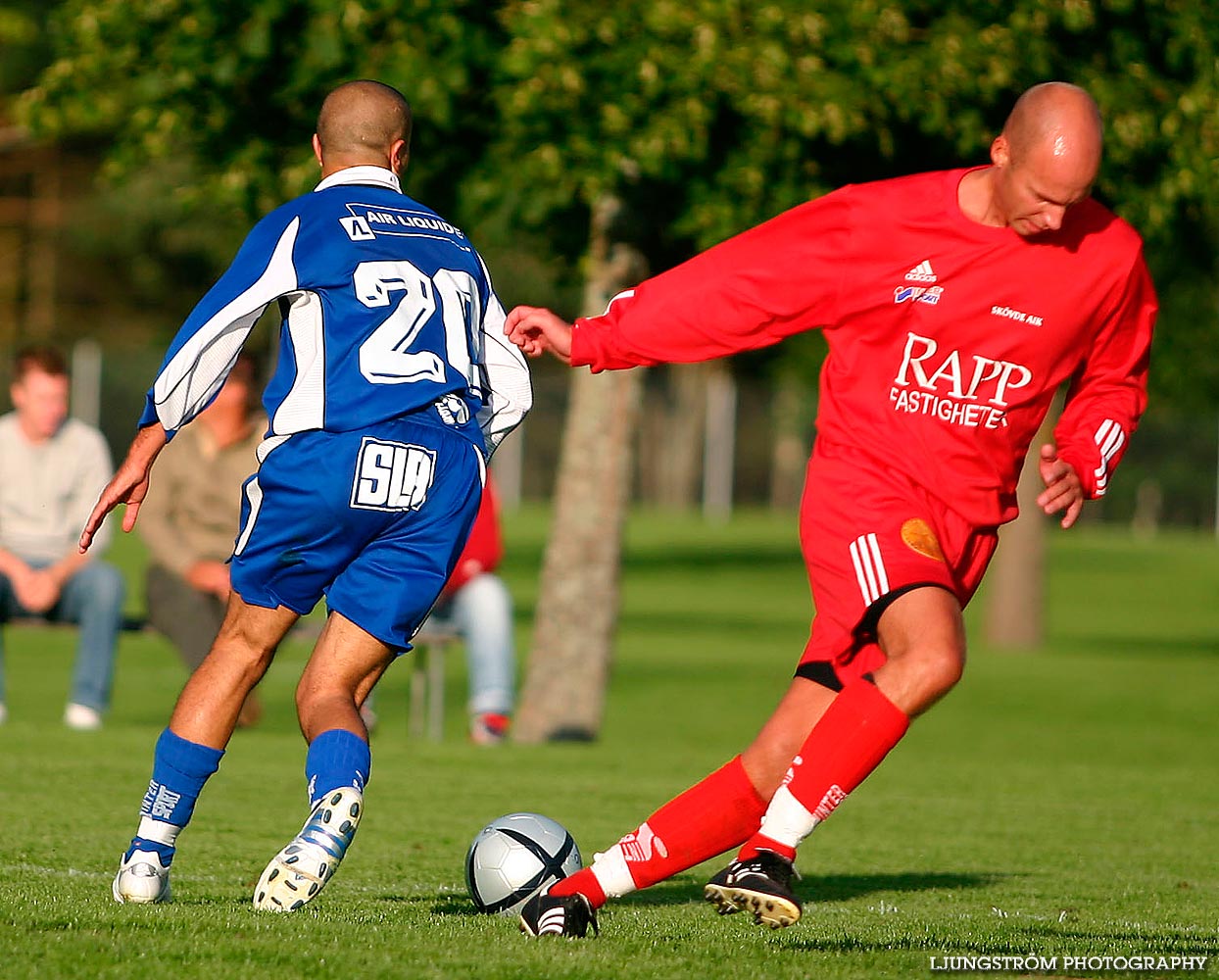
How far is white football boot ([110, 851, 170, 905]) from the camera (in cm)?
526

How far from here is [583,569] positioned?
13102 mm

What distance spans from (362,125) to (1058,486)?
6.79 feet

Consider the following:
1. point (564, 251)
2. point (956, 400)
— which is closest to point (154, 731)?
point (564, 251)

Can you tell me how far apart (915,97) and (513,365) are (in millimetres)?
5229

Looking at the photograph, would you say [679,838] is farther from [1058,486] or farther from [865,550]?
[1058,486]

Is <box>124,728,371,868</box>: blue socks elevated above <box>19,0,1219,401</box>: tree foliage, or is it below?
below

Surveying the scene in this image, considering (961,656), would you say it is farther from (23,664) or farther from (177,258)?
(177,258)

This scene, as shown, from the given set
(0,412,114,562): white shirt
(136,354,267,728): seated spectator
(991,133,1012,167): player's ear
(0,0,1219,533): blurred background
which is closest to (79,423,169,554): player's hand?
(991,133,1012,167): player's ear

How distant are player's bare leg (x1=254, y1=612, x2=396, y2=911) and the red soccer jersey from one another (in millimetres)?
954

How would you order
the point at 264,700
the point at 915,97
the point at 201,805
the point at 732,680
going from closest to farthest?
the point at 201,805 → the point at 915,97 → the point at 264,700 → the point at 732,680

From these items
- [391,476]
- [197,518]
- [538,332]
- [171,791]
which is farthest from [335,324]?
[197,518]

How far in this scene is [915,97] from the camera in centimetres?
1020

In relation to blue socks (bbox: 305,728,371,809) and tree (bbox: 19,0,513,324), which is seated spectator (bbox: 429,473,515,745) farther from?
blue socks (bbox: 305,728,371,809)

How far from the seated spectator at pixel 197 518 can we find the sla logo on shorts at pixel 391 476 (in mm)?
6495
